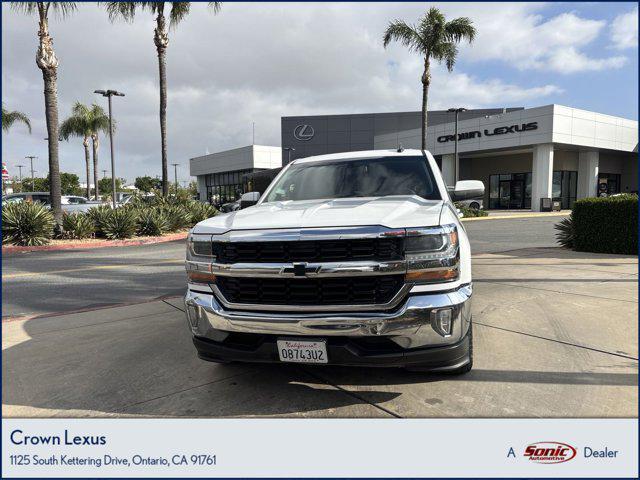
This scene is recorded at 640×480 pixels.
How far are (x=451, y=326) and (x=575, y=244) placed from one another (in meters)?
9.88

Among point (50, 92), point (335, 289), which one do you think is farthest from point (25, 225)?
point (335, 289)

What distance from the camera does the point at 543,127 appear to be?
96.3 ft

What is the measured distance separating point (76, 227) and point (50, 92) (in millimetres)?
5030

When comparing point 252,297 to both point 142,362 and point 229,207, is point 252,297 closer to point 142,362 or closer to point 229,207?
point 142,362

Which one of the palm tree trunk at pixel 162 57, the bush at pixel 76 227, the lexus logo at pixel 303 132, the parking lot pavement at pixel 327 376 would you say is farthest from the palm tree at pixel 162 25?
the lexus logo at pixel 303 132

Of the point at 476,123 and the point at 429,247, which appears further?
the point at 476,123

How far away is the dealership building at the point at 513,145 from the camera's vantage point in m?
30.3

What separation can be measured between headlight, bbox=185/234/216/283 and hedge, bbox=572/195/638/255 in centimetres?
1014

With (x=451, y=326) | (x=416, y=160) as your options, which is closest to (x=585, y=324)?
(x=416, y=160)

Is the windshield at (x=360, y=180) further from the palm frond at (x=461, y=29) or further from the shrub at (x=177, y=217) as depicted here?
the palm frond at (x=461, y=29)

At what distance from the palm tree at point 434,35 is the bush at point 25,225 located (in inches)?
679

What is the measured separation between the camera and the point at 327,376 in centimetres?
366

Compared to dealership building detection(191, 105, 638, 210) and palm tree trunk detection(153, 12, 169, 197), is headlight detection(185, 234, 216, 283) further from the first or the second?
dealership building detection(191, 105, 638, 210)

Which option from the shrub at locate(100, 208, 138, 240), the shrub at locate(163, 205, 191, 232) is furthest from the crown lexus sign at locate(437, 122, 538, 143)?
the shrub at locate(100, 208, 138, 240)
